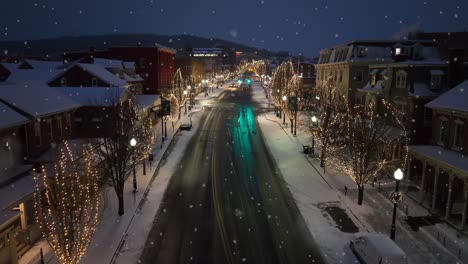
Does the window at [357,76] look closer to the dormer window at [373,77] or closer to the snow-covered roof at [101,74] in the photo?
the dormer window at [373,77]

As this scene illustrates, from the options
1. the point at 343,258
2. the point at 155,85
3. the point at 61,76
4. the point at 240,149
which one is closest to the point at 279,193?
the point at 343,258

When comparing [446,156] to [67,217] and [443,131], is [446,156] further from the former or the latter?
[67,217]

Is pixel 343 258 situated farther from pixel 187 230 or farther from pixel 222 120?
pixel 222 120

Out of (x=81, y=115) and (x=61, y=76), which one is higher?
(x=61, y=76)

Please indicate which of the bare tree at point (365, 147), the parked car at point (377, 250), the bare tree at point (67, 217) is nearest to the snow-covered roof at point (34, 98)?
the bare tree at point (67, 217)

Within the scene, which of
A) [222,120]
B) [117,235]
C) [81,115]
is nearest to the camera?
[117,235]

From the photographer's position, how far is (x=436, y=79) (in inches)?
1123

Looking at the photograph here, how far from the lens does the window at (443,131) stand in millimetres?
24547

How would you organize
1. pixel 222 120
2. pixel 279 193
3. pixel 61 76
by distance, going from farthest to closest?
pixel 222 120, pixel 61 76, pixel 279 193

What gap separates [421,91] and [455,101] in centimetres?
513

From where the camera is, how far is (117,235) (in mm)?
19578

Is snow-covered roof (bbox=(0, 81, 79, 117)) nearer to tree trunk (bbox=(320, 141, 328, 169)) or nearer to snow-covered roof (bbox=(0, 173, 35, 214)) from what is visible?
snow-covered roof (bbox=(0, 173, 35, 214))

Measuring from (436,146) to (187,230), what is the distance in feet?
58.0

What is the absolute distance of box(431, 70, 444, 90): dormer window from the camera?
28391 millimetres
